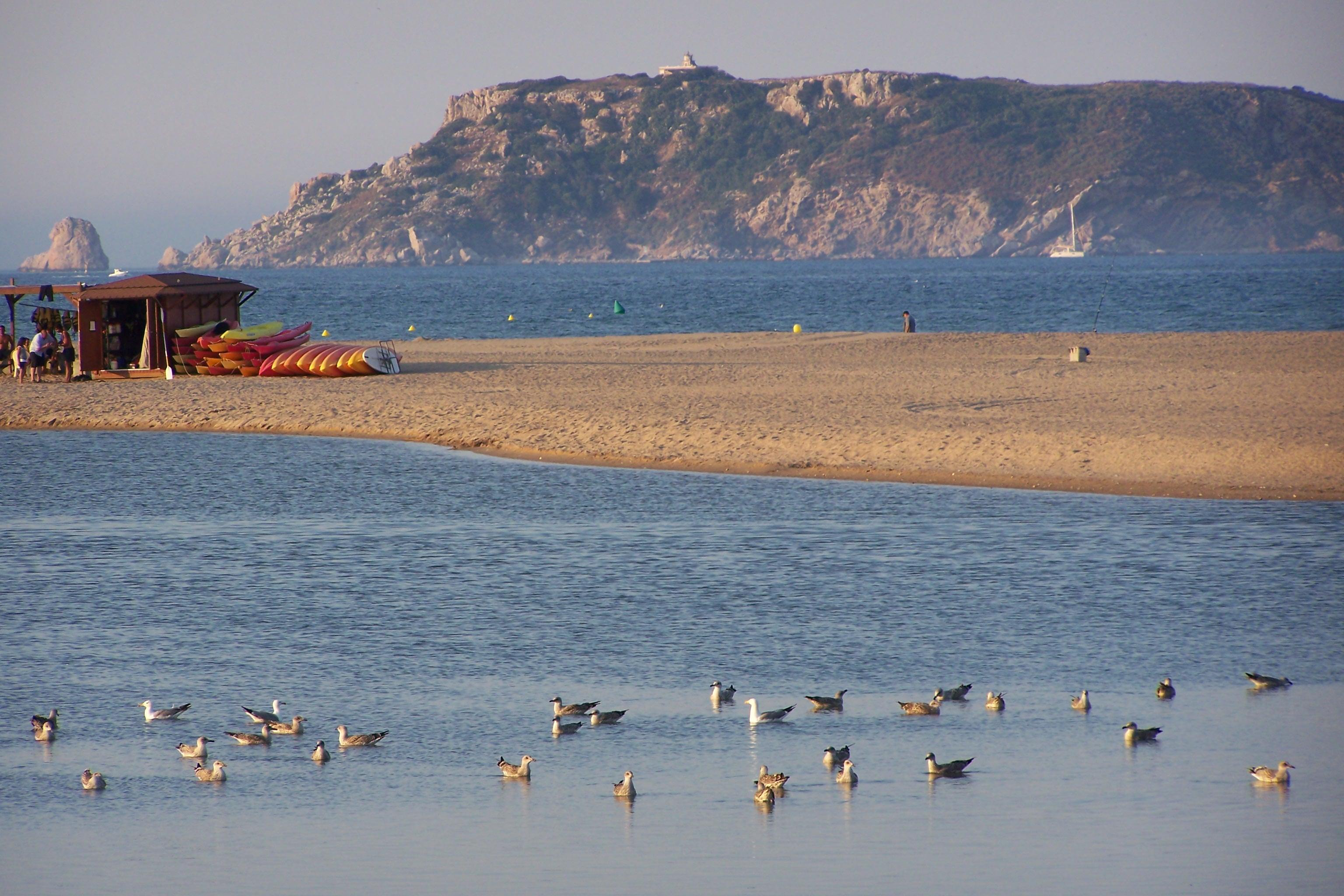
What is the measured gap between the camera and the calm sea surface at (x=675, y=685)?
9812mm

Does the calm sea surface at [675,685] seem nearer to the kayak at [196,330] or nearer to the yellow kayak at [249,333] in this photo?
the yellow kayak at [249,333]

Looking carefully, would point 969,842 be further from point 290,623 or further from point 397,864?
point 290,623

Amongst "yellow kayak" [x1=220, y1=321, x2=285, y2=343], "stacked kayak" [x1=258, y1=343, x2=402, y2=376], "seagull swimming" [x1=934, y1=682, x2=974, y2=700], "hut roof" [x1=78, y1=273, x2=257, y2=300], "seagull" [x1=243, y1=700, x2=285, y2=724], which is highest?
"hut roof" [x1=78, y1=273, x2=257, y2=300]

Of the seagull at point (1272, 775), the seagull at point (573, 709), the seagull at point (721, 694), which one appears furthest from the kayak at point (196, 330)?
the seagull at point (1272, 775)

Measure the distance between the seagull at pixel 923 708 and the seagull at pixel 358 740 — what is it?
15.3 feet

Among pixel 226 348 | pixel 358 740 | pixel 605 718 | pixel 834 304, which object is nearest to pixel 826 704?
pixel 605 718

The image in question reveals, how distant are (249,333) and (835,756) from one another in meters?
31.1

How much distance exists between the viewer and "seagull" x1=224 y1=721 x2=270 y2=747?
39.6 feet

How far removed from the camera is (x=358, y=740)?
1195cm

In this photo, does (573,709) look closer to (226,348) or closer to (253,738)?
(253,738)

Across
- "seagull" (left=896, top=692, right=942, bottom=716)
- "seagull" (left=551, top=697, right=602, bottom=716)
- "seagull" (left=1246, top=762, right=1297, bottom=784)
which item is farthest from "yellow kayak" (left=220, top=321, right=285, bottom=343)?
"seagull" (left=1246, top=762, right=1297, bottom=784)

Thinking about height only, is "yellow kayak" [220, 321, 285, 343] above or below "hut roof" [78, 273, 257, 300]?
below

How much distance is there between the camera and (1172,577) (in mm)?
17344

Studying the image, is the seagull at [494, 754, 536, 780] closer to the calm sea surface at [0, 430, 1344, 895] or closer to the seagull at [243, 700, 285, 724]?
the calm sea surface at [0, 430, 1344, 895]
